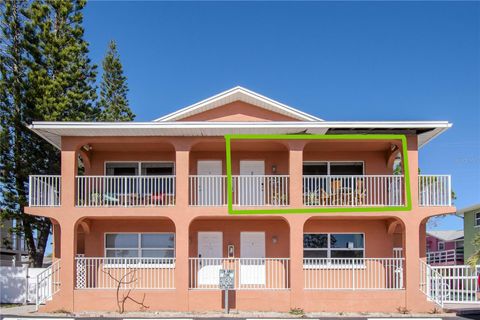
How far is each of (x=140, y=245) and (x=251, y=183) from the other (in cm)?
466

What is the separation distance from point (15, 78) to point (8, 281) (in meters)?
9.66

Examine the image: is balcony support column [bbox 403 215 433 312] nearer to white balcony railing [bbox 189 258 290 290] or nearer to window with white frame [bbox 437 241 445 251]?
white balcony railing [bbox 189 258 290 290]

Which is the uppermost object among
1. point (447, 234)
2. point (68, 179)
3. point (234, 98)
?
point (234, 98)

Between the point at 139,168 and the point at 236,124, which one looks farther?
the point at 139,168

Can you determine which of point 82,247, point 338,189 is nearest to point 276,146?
point 338,189

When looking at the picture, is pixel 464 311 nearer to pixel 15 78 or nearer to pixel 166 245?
pixel 166 245

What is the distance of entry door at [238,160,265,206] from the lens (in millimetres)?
20938

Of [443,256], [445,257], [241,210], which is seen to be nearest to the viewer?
[241,210]

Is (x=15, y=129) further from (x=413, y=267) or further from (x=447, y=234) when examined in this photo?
(x=447, y=234)

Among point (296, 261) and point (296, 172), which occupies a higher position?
point (296, 172)

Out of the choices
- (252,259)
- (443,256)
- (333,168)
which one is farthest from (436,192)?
(443,256)

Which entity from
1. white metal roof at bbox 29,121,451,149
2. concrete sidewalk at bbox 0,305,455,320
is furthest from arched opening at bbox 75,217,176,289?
white metal roof at bbox 29,121,451,149

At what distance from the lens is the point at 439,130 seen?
66.4ft

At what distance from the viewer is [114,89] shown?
Answer: 131 feet
